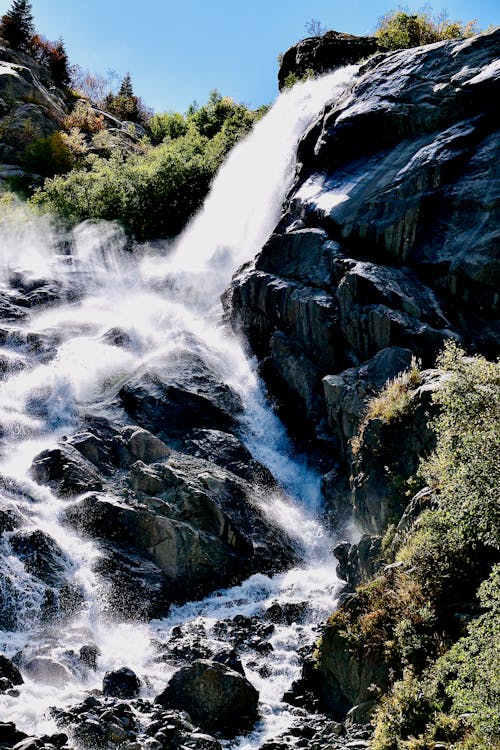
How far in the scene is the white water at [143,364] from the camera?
1512 cm

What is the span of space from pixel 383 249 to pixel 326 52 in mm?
24626

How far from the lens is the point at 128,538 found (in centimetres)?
1842

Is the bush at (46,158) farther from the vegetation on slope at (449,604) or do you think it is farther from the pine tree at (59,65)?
the vegetation on slope at (449,604)

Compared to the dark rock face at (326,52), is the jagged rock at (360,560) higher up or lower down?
lower down

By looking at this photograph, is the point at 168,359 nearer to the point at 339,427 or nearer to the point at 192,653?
the point at 339,427

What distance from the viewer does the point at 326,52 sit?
4388 cm

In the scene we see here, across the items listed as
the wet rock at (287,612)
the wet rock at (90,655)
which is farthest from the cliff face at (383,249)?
the wet rock at (90,655)

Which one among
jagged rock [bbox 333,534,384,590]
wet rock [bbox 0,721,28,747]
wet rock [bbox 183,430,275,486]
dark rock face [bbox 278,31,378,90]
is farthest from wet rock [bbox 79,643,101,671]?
dark rock face [bbox 278,31,378,90]

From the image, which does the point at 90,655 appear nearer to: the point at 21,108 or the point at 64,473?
the point at 64,473

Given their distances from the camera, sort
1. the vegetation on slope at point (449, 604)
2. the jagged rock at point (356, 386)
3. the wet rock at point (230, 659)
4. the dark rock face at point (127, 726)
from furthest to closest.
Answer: the jagged rock at point (356, 386)
the wet rock at point (230, 659)
the dark rock face at point (127, 726)
the vegetation on slope at point (449, 604)

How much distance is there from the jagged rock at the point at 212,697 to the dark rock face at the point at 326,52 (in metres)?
37.7

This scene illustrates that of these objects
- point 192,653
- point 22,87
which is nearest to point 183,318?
point 192,653

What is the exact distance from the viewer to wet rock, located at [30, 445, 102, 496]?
19.6m

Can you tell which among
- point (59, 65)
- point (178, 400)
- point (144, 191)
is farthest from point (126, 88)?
point (178, 400)
